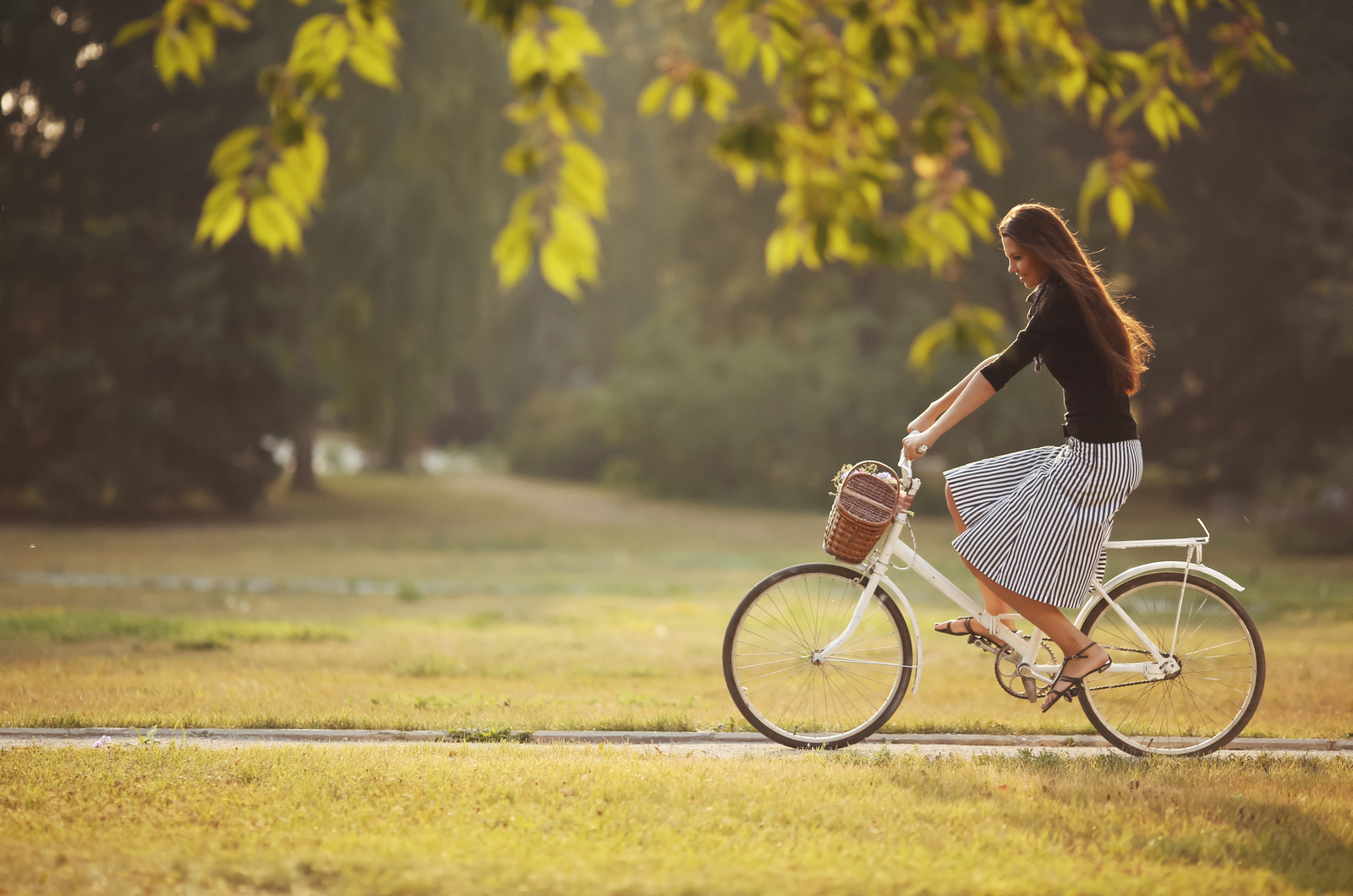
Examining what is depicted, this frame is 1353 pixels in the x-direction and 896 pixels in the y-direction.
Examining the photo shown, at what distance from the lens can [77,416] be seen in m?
21.3

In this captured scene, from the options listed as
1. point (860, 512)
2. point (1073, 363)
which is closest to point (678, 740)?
point (860, 512)

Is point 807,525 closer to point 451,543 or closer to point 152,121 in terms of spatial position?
point 451,543

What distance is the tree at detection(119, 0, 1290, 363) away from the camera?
344 cm

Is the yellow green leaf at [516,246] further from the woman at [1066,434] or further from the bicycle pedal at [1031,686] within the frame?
the bicycle pedal at [1031,686]

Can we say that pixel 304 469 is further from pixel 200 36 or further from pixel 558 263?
pixel 558 263

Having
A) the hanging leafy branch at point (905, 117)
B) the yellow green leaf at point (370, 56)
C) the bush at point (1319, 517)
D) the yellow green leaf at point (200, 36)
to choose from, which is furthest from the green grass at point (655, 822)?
the bush at point (1319, 517)

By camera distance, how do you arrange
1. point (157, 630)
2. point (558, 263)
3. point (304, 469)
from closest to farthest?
1. point (558, 263)
2. point (157, 630)
3. point (304, 469)

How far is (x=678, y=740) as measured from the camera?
5.79 metres

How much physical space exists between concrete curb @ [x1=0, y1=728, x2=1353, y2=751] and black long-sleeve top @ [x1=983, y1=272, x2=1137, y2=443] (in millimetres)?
1664

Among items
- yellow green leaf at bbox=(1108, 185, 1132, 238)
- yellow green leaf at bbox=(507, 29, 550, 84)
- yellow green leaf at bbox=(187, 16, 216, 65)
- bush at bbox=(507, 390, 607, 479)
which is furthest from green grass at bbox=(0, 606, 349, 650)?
bush at bbox=(507, 390, 607, 479)

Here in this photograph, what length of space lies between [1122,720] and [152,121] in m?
20.4

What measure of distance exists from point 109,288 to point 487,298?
8760 mm

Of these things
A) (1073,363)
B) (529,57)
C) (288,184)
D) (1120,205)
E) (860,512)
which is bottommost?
(860,512)

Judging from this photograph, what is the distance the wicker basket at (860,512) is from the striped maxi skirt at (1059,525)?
1.17ft
